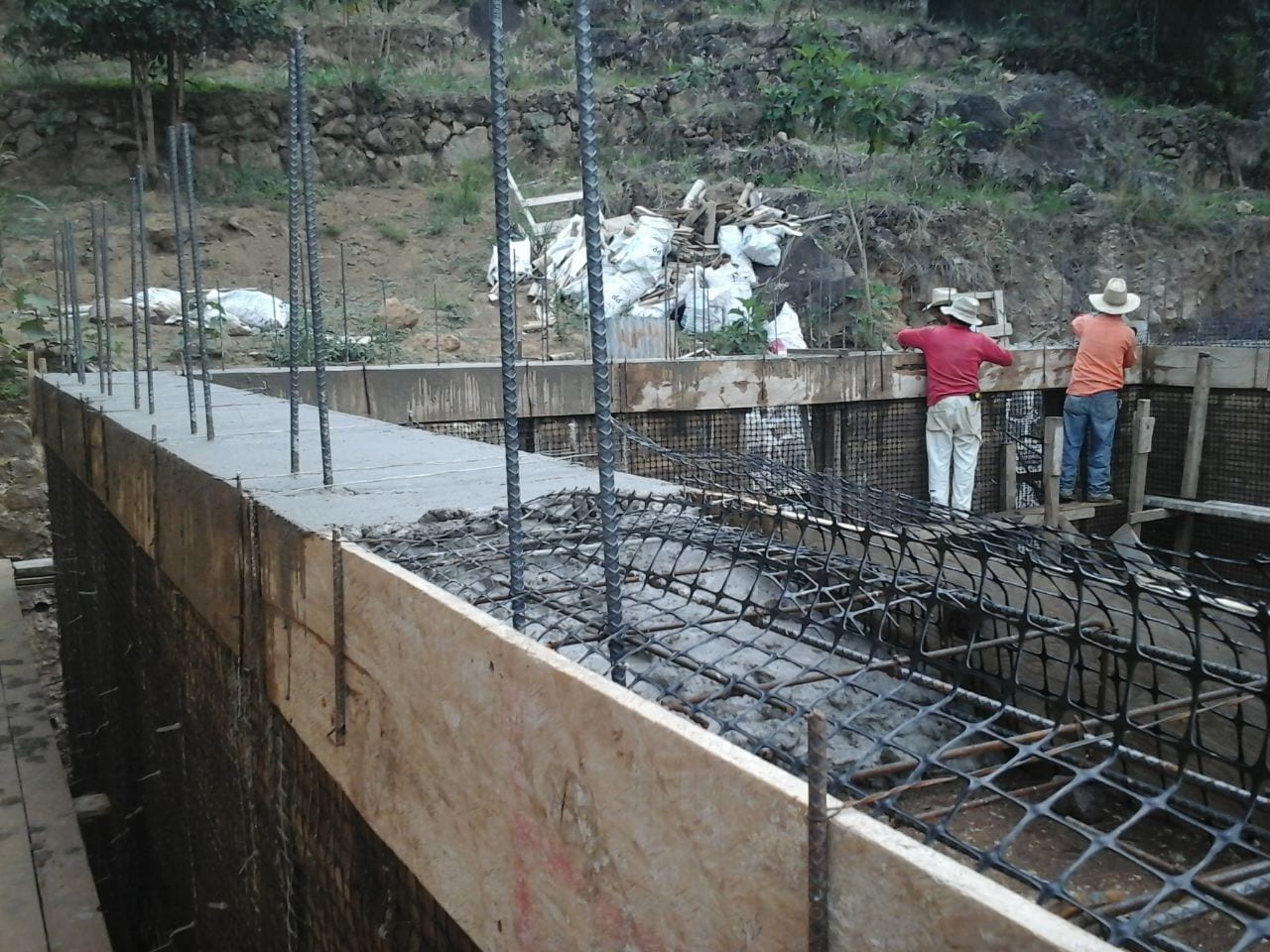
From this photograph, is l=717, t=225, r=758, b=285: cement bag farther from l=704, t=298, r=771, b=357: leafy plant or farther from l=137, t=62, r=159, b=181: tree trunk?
l=137, t=62, r=159, b=181: tree trunk

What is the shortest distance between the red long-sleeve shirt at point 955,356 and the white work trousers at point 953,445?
0.43 ft

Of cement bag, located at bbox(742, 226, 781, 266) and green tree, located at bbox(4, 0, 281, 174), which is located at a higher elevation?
green tree, located at bbox(4, 0, 281, 174)

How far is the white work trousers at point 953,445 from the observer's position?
32.3ft

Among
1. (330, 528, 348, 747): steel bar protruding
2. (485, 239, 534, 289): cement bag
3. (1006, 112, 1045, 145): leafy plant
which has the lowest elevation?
(330, 528, 348, 747): steel bar protruding

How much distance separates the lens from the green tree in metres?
16.8

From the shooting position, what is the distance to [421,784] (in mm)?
2244

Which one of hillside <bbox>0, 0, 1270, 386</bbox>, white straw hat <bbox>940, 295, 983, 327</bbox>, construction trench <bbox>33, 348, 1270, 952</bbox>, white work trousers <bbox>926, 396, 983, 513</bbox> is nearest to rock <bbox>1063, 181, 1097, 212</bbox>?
hillside <bbox>0, 0, 1270, 386</bbox>

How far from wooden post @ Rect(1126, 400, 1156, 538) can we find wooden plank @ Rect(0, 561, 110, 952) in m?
9.29

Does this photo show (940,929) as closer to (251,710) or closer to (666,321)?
(251,710)

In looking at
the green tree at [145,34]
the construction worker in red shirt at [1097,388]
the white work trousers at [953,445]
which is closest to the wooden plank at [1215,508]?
the construction worker in red shirt at [1097,388]

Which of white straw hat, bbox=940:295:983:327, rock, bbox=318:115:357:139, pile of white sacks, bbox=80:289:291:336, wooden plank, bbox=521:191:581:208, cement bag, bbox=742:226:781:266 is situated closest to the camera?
white straw hat, bbox=940:295:983:327

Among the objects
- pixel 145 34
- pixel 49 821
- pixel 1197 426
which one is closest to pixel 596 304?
pixel 49 821

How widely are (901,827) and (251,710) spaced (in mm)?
2291

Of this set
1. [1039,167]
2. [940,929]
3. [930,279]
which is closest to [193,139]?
[930,279]
